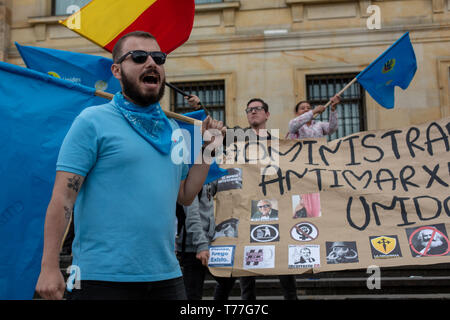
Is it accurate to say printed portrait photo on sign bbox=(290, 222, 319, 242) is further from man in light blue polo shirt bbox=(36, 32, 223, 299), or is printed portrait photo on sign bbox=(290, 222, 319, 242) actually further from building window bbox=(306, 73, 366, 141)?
building window bbox=(306, 73, 366, 141)

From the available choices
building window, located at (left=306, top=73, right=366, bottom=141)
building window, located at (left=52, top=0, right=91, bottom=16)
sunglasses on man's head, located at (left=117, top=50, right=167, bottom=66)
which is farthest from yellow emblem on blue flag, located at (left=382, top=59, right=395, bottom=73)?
building window, located at (left=52, top=0, right=91, bottom=16)

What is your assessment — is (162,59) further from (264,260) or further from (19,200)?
(264,260)

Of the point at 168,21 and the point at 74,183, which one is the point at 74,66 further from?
the point at 74,183

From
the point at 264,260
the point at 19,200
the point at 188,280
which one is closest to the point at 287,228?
the point at 264,260

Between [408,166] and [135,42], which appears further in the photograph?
[408,166]

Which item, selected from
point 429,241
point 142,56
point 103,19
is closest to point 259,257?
point 429,241

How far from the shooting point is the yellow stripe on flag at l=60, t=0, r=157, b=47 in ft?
12.7

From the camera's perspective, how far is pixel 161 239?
6.91ft

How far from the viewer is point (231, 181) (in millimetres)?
5285

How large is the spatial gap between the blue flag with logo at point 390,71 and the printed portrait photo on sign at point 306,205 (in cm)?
186

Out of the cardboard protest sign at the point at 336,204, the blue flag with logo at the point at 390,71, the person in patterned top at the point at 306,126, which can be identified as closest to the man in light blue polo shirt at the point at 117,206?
the cardboard protest sign at the point at 336,204

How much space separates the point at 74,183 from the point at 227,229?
301 cm

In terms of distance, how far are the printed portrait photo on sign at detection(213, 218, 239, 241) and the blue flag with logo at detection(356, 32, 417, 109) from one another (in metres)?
2.63

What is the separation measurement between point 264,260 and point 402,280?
2.37 meters
